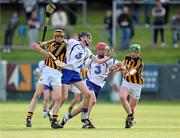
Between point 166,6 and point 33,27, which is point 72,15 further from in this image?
point 166,6

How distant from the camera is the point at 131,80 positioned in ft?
70.3

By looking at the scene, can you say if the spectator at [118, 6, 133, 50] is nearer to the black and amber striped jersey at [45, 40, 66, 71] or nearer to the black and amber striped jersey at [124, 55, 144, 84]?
the black and amber striped jersey at [124, 55, 144, 84]

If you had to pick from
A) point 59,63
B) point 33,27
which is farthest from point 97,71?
point 33,27

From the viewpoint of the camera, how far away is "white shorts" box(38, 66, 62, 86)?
20094mm

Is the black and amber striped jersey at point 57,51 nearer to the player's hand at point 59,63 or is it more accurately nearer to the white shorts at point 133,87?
the player's hand at point 59,63

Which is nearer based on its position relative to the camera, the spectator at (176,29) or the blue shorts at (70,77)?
the blue shorts at (70,77)

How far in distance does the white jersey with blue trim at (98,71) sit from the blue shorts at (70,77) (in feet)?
3.89

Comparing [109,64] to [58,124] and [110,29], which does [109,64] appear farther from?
[110,29]

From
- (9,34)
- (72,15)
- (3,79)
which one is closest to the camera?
(3,79)

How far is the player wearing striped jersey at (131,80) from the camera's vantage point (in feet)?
68.3

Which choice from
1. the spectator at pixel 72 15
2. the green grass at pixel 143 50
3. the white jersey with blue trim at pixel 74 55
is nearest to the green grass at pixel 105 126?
the white jersey with blue trim at pixel 74 55

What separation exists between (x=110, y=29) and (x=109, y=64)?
63.1 ft

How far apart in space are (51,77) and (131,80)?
241cm

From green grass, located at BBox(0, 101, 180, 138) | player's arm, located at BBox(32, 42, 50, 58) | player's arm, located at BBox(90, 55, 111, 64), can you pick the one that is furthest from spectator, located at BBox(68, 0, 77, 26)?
player's arm, located at BBox(32, 42, 50, 58)
